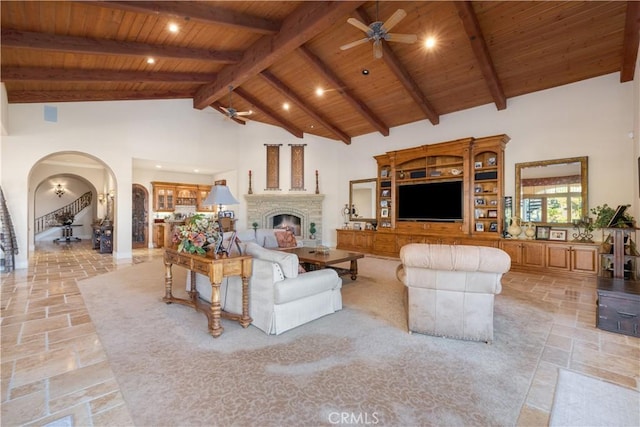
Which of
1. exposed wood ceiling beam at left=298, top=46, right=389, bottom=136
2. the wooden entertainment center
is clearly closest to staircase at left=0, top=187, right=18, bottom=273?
exposed wood ceiling beam at left=298, top=46, right=389, bottom=136

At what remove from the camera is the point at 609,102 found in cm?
520

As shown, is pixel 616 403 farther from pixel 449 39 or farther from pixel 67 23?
pixel 67 23

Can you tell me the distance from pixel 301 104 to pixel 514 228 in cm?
568

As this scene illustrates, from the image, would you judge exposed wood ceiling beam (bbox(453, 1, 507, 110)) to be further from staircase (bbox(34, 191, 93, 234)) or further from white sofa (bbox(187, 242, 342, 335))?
staircase (bbox(34, 191, 93, 234))

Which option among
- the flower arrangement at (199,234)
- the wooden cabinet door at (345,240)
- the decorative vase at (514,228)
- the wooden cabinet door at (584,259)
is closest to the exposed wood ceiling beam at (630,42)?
the decorative vase at (514,228)

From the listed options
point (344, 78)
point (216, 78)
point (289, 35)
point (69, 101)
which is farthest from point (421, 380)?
point (69, 101)

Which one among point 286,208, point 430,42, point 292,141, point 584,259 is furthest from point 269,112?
point 584,259

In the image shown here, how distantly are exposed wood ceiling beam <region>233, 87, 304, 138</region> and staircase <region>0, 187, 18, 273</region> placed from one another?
5.51 metres

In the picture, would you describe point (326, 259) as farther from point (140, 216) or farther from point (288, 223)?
point (140, 216)

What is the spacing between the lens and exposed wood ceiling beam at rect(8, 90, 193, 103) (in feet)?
19.6

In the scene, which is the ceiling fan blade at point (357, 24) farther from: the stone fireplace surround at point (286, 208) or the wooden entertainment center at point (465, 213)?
the stone fireplace surround at point (286, 208)

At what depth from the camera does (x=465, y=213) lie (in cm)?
660

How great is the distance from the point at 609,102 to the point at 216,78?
320 inches

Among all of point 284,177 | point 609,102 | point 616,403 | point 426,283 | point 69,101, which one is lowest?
point 616,403
